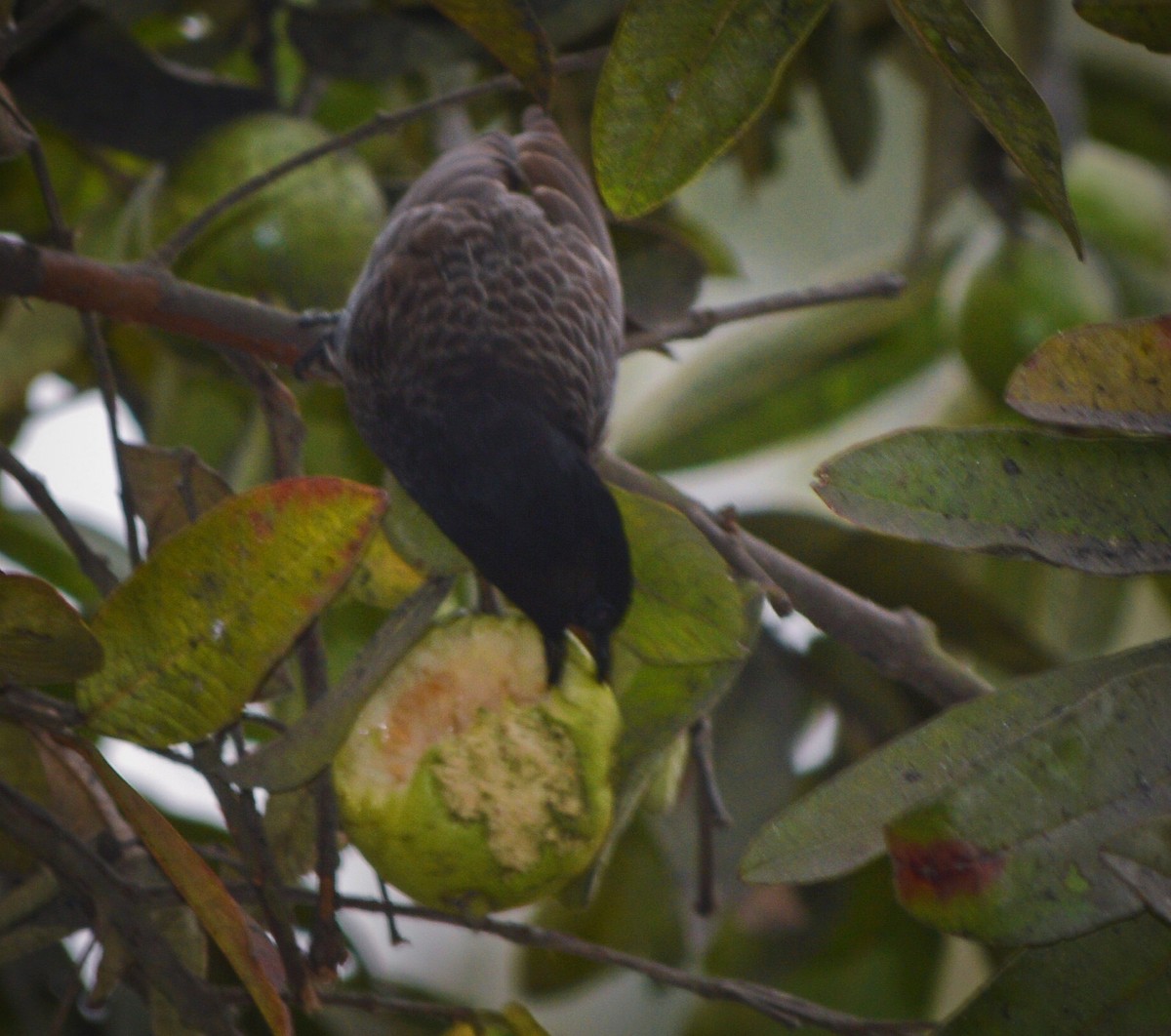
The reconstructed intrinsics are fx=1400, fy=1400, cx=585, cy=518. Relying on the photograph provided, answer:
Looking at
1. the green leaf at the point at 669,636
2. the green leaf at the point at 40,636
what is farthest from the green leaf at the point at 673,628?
the green leaf at the point at 40,636

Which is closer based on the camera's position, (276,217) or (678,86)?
(678,86)

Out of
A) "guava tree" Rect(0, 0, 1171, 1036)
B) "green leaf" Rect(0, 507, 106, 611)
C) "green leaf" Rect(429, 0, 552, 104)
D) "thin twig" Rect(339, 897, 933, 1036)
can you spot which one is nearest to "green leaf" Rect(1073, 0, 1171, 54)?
"guava tree" Rect(0, 0, 1171, 1036)

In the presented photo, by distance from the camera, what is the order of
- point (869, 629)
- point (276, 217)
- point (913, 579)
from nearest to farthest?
point (869, 629) → point (276, 217) → point (913, 579)

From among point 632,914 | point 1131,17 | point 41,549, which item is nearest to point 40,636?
point 1131,17

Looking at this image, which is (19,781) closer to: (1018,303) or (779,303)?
(779,303)

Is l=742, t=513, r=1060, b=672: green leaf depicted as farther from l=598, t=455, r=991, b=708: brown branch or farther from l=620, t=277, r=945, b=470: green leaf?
l=598, t=455, r=991, b=708: brown branch

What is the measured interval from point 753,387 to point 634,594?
0.97 m

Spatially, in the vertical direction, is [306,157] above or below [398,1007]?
above

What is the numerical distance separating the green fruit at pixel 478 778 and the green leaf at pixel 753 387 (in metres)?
1.02

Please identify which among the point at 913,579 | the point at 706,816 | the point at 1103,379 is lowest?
the point at 913,579

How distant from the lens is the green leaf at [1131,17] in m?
0.98

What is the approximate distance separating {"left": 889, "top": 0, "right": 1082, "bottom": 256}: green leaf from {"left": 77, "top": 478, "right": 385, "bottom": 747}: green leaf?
1.63 ft

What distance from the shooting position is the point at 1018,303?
6.36 ft

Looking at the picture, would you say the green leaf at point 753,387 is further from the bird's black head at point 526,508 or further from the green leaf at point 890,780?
the green leaf at point 890,780
